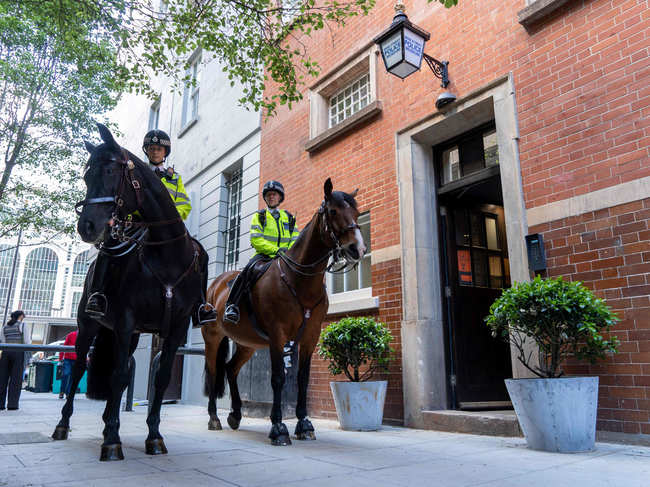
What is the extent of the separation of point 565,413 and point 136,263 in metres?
3.68

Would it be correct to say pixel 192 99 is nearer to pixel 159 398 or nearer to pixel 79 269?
pixel 159 398

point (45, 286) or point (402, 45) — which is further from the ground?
point (45, 286)

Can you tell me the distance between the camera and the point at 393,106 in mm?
7277

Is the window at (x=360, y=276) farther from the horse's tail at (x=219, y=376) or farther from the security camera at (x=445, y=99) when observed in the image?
the horse's tail at (x=219, y=376)

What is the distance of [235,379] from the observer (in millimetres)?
5859

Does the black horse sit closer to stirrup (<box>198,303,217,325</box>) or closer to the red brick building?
stirrup (<box>198,303,217,325</box>)

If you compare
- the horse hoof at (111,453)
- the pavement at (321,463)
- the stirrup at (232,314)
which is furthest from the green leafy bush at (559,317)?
the horse hoof at (111,453)

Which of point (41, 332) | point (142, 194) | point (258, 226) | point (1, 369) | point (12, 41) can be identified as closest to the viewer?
point (142, 194)

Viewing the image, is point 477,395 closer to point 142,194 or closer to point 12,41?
point 142,194

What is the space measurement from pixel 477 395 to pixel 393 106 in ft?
14.8

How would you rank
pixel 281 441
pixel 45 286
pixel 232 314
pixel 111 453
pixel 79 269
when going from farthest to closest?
pixel 79 269
pixel 45 286
pixel 232 314
pixel 281 441
pixel 111 453

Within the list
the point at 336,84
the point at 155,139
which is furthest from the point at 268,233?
the point at 336,84

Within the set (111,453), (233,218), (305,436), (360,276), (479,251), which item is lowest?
(305,436)

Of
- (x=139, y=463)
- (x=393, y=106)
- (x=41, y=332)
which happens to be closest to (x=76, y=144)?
(x=393, y=106)
